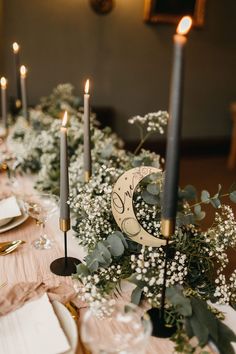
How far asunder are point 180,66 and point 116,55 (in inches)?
190

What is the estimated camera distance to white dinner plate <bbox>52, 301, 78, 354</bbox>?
0.90m

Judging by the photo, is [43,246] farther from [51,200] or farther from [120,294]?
[120,294]

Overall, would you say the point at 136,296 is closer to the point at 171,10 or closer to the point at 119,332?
the point at 119,332

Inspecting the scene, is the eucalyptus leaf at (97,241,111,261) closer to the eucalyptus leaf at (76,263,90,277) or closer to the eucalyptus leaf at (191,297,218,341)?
the eucalyptus leaf at (76,263,90,277)

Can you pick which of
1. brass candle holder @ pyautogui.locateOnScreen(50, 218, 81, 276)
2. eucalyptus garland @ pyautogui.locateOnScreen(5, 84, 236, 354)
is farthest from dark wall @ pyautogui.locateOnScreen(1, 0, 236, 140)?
brass candle holder @ pyautogui.locateOnScreen(50, 218, 81, 276)

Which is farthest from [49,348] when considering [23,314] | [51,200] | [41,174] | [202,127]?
[202,127]

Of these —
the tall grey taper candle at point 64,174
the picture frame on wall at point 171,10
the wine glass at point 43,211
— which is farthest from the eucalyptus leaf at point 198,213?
the picture frame on wall at point 171,10

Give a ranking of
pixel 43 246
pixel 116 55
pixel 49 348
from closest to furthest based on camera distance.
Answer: pixel 49 348
pixel 43 246
pixel 116 55

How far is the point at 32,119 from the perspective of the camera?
102 inches

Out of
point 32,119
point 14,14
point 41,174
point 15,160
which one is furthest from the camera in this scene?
point 14,14

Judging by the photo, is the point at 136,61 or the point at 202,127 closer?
the point at 136,61

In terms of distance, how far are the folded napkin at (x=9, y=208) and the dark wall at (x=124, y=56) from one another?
3.70 m

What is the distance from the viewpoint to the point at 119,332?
844mm

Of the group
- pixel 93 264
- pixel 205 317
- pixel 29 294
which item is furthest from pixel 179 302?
pixel 29 294
